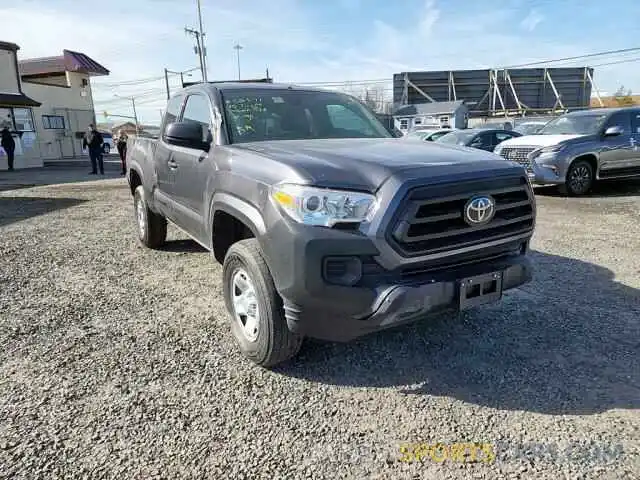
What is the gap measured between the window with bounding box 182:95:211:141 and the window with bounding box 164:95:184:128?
23 centimetres

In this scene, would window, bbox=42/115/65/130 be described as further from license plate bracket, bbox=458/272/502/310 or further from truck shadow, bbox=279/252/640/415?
license plate bracket, bbox=458/272/502/310

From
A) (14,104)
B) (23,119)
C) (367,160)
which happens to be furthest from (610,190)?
(23,119)

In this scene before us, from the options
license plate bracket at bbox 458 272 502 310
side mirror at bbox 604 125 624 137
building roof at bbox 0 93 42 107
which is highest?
building roof at bbox 0 93 42 107

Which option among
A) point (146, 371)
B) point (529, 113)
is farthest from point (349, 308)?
point (529, 113)

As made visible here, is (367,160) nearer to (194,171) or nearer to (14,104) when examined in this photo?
(194,171)

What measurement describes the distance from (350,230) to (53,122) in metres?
30.7

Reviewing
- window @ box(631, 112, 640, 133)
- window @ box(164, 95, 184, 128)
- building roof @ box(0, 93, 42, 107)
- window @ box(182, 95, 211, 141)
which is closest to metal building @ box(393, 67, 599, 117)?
building roof @ box(0, 93, 42, 107)

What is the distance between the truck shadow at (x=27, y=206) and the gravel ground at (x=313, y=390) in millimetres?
4511

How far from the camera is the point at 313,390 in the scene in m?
2.70

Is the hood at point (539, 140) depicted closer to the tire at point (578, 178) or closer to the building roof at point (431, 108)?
the tire at point (578, 178)

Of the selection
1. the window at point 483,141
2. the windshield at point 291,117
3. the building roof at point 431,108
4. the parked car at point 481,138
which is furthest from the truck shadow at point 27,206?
the building roof at point 431,108

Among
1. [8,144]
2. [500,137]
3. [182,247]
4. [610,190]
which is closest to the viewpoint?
[182,247]

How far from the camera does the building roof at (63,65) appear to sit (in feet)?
98.9

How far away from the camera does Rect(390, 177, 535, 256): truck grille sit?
2.37 m
